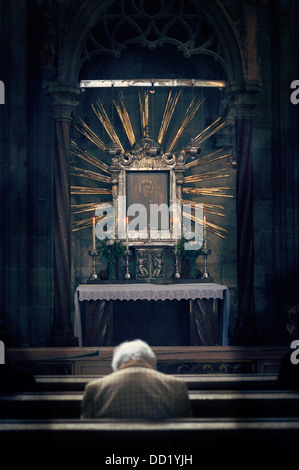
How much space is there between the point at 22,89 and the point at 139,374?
6985 mm

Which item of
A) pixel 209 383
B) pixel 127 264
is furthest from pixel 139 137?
pixel 209 383

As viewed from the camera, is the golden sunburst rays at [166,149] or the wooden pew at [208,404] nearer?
the wooden pew at [208,404]

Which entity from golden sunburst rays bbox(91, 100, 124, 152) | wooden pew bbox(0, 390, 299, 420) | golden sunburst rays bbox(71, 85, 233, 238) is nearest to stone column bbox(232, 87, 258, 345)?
golden sunburst rays bbox(71, 85, 233, 238)

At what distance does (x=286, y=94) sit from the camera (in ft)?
30.8

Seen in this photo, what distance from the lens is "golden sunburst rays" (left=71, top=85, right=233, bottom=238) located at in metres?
10.7

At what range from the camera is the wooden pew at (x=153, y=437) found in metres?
2.54

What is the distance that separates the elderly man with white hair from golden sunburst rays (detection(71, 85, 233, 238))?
25.0ft

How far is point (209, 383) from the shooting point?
161 inches

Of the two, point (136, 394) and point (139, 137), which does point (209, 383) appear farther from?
point (139, 137)

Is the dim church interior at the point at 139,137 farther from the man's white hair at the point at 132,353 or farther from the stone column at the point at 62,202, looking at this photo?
the man's white hair at the point at 132,353

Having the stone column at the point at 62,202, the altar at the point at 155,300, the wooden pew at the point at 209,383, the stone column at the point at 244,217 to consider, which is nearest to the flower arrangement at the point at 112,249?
the altar at the point at 155,300

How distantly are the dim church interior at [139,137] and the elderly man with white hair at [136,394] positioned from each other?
15.0 feet

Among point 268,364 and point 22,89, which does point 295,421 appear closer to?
point 268,364

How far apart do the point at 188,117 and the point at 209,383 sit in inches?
298
